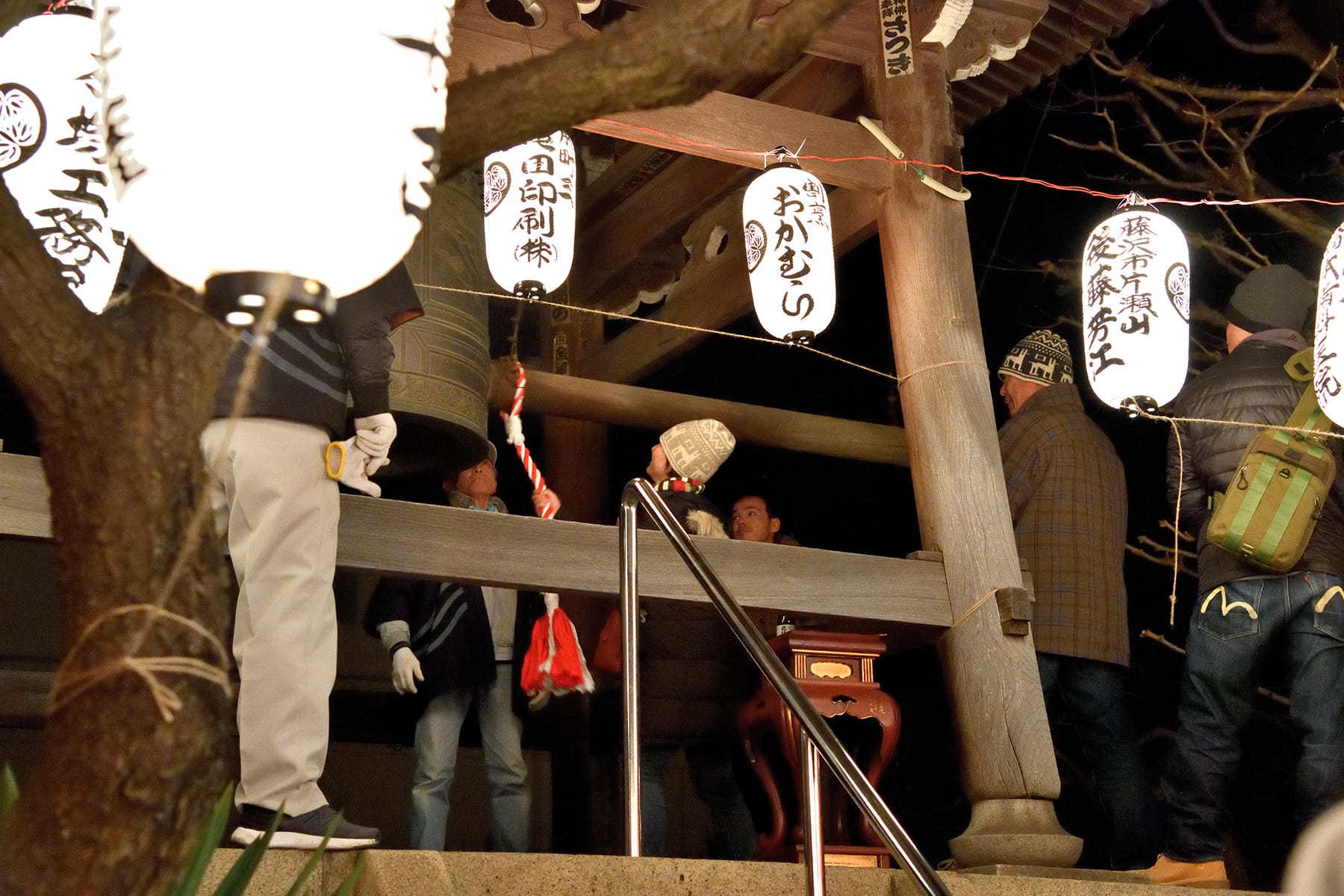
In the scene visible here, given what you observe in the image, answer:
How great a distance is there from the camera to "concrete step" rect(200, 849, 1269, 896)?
9.91 feet

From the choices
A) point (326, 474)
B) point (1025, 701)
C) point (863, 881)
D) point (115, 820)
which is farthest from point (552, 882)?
point (1025, 701)

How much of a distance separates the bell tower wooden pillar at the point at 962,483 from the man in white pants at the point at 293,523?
250cm

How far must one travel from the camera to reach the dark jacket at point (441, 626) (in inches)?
207

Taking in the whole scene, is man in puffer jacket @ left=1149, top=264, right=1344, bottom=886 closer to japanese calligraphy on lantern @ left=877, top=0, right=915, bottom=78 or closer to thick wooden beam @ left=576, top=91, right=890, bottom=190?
thick wooden beam @ left=576, top=91, right=890, bottom=190

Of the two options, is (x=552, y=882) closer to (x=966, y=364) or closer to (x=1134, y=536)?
(x=966, y=364)

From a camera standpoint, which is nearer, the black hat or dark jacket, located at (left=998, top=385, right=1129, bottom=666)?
the black hat

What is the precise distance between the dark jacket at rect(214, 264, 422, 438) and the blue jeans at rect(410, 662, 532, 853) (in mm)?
2005

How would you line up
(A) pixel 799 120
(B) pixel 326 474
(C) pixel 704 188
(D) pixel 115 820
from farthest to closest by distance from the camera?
(C) pixel 704 188 < (A) pixel 799 120 < (B) pixel 326 474 < (D) pixel 115 820

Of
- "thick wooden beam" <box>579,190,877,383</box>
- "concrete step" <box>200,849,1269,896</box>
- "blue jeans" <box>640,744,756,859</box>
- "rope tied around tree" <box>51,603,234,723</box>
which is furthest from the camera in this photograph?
"thick wooden beam" <box>579,190,877,383</box>

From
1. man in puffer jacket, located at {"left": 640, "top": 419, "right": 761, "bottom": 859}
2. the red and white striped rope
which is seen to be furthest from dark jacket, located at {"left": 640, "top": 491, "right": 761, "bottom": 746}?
the red and white striped rope

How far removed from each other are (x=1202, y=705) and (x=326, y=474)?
312 centimetres

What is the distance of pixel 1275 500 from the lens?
4633 mm

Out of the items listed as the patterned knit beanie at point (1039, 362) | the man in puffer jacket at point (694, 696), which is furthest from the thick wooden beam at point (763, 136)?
the man in puffer jacket at point (694, 696)

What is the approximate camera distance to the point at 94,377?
189cm
